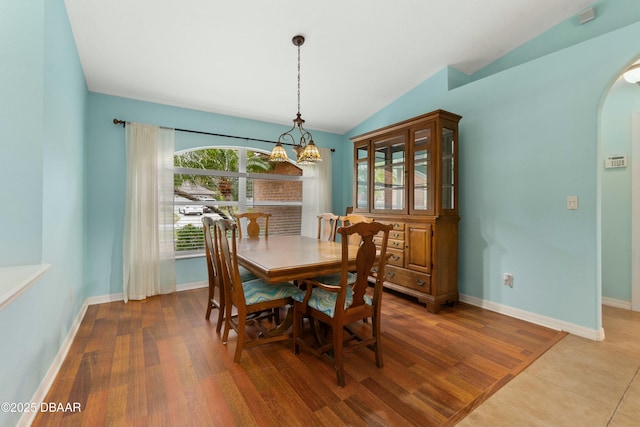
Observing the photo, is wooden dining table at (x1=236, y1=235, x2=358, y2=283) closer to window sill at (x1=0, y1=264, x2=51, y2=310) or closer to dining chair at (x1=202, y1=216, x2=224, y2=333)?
dining chair at (x1=202, y1=216, x2=224, y2=333)

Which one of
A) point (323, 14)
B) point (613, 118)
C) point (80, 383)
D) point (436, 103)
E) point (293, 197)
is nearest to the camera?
point (80, 383)

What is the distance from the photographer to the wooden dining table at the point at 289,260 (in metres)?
1.80

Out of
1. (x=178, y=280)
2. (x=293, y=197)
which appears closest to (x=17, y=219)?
(x=178, y=280)

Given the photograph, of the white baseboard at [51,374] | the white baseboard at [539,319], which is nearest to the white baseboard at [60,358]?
the white baseboard at [51,374]

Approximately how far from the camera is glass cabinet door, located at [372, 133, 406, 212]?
10.9 ft

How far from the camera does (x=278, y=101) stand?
12.1ft

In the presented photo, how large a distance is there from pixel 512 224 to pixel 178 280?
156 inches

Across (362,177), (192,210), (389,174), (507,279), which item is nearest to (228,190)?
(192,210)

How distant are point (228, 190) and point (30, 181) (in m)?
2.55

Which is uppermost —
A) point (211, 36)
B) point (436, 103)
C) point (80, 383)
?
point (211, 36)

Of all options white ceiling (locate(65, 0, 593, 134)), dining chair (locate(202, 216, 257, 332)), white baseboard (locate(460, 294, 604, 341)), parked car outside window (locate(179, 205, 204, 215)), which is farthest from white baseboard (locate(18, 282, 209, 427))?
white baseboard (locate(460, 294, 604, 341))

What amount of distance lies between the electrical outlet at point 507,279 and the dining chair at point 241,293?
2.15 m

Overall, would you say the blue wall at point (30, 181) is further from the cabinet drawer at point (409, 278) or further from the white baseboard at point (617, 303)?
the white baseboard at point (617, 303)

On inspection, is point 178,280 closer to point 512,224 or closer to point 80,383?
point 80,383
